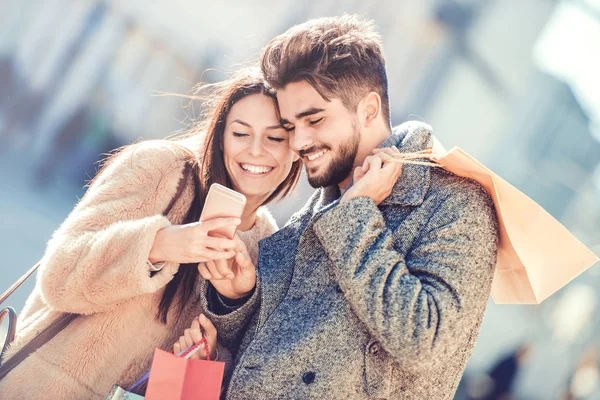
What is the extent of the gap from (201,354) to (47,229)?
7301mm

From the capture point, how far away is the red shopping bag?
194 centimetres

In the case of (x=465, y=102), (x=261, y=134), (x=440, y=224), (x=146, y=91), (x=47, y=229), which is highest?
(x=440, y=224)

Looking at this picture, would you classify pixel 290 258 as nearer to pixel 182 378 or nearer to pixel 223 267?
pixel 223 267

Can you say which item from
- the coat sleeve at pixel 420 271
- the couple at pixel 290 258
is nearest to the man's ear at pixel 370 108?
the couple at pixel 290 258

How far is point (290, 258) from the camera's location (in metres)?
2.32

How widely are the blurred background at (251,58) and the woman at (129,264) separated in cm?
486

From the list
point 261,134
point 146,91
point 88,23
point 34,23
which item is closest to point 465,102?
point 146,91

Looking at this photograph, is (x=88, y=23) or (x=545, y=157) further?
(x=545, y=157)

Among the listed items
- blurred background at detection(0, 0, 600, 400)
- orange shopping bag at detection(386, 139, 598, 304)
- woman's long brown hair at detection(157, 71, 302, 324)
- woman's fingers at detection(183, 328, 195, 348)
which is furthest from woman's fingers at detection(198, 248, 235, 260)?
blurred background at detection(0, 0, 600, 400)

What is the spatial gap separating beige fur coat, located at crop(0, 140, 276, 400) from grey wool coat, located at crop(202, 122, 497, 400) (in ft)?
1.55

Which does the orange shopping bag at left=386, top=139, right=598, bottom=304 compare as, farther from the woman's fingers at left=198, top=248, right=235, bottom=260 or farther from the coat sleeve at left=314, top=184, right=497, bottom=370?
the woman's fingers at left=198, top=248, right=235, bottom=260

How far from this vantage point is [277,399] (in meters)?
1.97

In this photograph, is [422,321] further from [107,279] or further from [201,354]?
[107,279]

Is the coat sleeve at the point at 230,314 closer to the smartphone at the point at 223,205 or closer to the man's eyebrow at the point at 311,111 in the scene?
the smartphone at the point at 223,205
